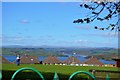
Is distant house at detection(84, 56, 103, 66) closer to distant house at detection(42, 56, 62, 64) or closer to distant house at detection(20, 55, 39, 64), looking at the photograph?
distant house at detection(42, 56, 62, 64)

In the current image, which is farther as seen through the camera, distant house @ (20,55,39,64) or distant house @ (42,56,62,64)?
distant house @ (42,56,62,64)

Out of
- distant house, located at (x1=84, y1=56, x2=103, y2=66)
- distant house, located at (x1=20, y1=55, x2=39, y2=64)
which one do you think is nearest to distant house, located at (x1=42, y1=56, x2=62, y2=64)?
distant house, located at (x1=20, y1=55, x2=39, y2=64)

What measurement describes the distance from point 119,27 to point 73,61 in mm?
4024

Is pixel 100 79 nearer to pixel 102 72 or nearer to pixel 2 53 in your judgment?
pixel 102 72

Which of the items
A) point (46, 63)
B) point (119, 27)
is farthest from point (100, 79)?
point (46, 63)

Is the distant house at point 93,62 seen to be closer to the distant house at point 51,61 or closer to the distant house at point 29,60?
the distant house at point 51,61

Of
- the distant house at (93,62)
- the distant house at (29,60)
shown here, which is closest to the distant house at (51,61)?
the distant house at (29,60)

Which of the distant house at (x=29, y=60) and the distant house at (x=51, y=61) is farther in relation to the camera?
the distant house at (x=51, y=61)

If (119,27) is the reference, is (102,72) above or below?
below

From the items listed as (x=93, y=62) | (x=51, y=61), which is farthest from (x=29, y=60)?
(x=93, y=62)

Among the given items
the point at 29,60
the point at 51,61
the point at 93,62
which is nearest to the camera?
the point at 29,60

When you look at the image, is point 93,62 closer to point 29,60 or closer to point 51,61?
point 51,61

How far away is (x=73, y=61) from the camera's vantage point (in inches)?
283

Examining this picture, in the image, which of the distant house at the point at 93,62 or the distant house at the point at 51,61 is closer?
the distant house at the point at 93,62
